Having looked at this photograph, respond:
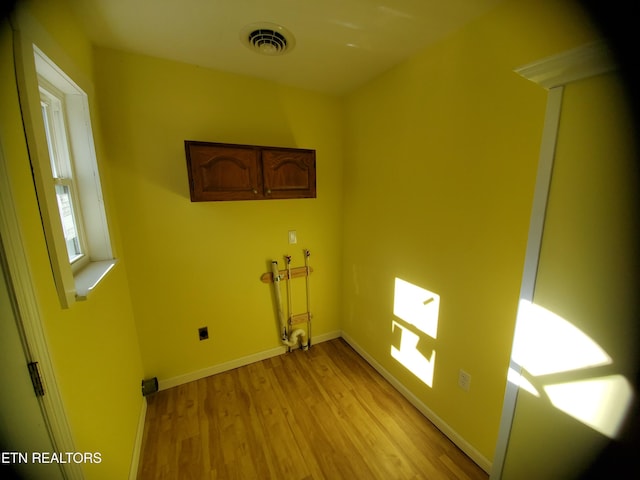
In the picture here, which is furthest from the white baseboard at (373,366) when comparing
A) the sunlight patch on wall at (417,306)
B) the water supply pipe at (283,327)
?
the sunlight patch on wall at (417,306)

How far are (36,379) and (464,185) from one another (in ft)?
6.31

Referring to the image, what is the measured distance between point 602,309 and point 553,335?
164 millimetres

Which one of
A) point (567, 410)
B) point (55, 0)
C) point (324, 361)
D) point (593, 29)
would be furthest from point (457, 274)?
point (55, 0)

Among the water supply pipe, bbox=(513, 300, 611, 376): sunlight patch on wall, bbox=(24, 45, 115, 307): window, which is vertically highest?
bbox=(24, 45, 115, 307): window

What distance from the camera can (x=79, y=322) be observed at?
3.25 feet

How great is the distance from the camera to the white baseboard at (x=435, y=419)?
1.43 m

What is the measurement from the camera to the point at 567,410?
767 mm

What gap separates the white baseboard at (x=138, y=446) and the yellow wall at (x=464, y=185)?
1.80m

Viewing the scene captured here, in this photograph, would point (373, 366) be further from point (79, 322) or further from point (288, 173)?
point (79, 322)

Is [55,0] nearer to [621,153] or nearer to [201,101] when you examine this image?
[201,101]

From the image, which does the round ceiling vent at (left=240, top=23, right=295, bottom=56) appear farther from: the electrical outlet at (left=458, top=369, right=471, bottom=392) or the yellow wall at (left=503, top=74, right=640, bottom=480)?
the electrical outlet at (left=458, top=369, right=471, bottom=392)

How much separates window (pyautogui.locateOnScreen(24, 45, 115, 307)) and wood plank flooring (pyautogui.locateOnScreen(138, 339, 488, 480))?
3.90 feet

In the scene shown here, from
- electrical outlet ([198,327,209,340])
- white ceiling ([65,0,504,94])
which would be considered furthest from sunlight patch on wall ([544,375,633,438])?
electrical outlet ([198,327,209,340])

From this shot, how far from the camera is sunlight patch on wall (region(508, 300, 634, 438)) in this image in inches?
26.5
